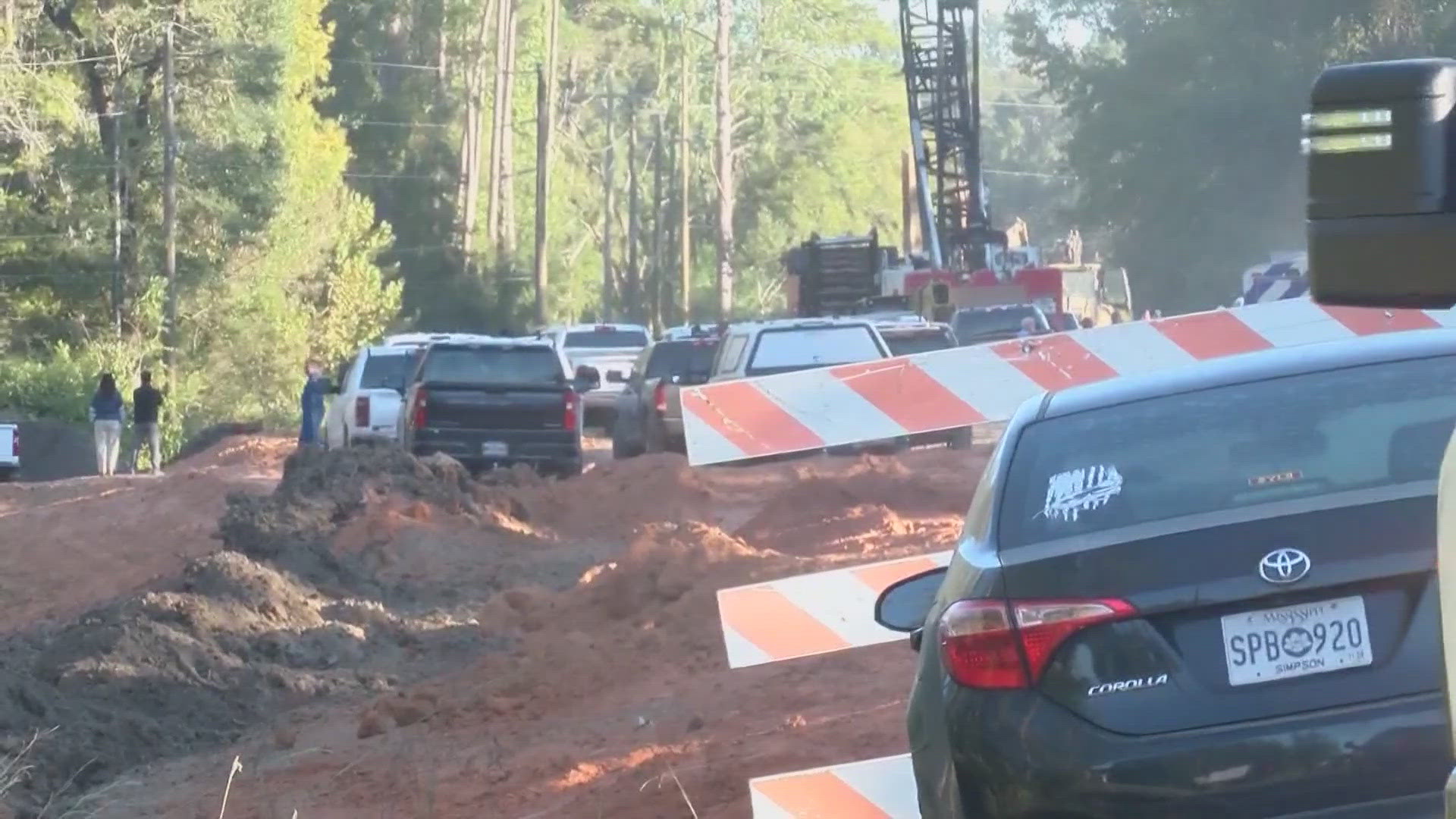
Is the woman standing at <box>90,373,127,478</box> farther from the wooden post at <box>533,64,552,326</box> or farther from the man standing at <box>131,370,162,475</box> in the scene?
the wooden post at <box>533,64,552,326</box>

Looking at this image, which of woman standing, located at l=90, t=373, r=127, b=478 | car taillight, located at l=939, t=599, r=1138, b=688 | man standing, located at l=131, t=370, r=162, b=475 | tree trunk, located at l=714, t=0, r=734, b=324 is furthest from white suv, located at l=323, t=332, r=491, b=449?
tree trunk, located at l=714, t=0, r=734, b=324

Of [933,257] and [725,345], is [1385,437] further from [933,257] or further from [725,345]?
[933,257]

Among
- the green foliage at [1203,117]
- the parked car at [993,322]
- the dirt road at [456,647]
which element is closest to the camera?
the dirt road at [456,647]

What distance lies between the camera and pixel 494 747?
10258 mm

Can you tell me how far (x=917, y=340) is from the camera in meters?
27.2

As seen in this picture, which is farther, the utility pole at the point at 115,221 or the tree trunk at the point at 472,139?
the tree trunk at the point at 472,139

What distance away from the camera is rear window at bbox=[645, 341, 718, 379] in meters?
30.3

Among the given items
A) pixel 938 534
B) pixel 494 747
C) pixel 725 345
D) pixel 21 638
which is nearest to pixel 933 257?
pixel 725 345

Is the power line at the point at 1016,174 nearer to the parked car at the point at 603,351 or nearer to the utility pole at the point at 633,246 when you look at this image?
the utility pole at the point at 633,246

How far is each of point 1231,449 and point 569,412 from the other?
20.8 metres

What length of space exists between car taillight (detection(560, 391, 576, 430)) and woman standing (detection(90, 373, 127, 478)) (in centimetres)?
1210

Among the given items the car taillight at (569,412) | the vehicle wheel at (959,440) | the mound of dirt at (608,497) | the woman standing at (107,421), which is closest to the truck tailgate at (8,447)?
the woman standing at (107,421)

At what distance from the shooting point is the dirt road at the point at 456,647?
31.1ft

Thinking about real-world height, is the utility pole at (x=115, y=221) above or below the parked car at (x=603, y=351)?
above
